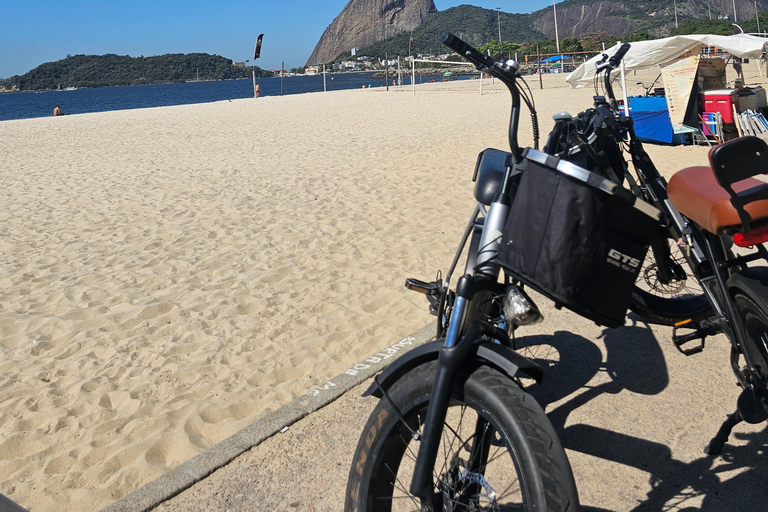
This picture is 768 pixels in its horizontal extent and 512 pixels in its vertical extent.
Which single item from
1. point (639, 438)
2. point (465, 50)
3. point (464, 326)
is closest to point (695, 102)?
point (639, 438)

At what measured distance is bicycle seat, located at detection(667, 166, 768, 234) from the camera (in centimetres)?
206

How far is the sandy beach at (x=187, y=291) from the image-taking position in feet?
11.1

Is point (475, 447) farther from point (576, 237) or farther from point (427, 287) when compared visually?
point (427, 287)

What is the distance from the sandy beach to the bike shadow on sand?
4.17 ft

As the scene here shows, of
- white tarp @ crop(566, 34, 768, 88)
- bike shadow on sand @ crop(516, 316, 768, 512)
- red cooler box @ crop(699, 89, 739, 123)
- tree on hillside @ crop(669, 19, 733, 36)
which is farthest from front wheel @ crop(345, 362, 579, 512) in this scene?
tree on hillside @ crop(669, 19, 733, 36)

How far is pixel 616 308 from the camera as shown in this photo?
1941 mm

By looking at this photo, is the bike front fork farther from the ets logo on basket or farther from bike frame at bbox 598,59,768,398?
bike frame at bbox 598,59,768,398

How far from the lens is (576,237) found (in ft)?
5.93

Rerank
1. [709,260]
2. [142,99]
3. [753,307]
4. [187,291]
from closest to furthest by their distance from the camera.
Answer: [753,307] → [709,260] → [187,291] → [142,99]

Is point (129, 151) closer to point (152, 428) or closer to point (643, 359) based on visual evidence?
point (152, 428)

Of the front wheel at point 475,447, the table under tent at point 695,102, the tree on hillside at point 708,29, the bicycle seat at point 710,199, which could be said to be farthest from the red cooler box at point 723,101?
the tree on hillside at point 708,29

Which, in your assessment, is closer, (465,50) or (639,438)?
(465,50)

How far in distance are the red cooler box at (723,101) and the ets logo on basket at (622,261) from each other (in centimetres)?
1252

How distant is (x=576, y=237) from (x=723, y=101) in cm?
1279
